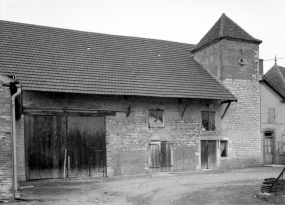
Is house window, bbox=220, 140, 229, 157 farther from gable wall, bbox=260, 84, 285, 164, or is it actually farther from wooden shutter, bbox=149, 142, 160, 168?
wooden shutter, bbox=149, 142, 160, 168

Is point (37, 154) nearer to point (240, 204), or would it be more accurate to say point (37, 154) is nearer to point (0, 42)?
point (0, 42)

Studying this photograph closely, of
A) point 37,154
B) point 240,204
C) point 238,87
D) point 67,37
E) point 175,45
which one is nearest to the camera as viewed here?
point 240,204

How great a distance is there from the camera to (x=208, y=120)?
814 inches

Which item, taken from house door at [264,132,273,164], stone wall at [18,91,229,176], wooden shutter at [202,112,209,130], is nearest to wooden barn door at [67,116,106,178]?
stone wall at [18,91,229,176]

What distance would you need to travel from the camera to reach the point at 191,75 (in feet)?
70.5

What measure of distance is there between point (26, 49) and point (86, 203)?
424 inches

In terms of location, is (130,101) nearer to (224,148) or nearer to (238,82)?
(224,148)

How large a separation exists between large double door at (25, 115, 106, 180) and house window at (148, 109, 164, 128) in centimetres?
278

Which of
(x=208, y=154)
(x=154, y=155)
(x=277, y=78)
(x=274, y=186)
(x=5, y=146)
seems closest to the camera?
(x=5, y=146)

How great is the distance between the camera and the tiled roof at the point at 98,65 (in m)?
17.2

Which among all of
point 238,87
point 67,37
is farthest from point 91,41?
point 238,87

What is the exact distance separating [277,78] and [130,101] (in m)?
14.0

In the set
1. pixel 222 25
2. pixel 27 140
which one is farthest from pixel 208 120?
pixel 27 140

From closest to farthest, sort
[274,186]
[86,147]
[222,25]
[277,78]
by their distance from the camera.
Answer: [274,186], [86,147], [222,25], [277,78]
